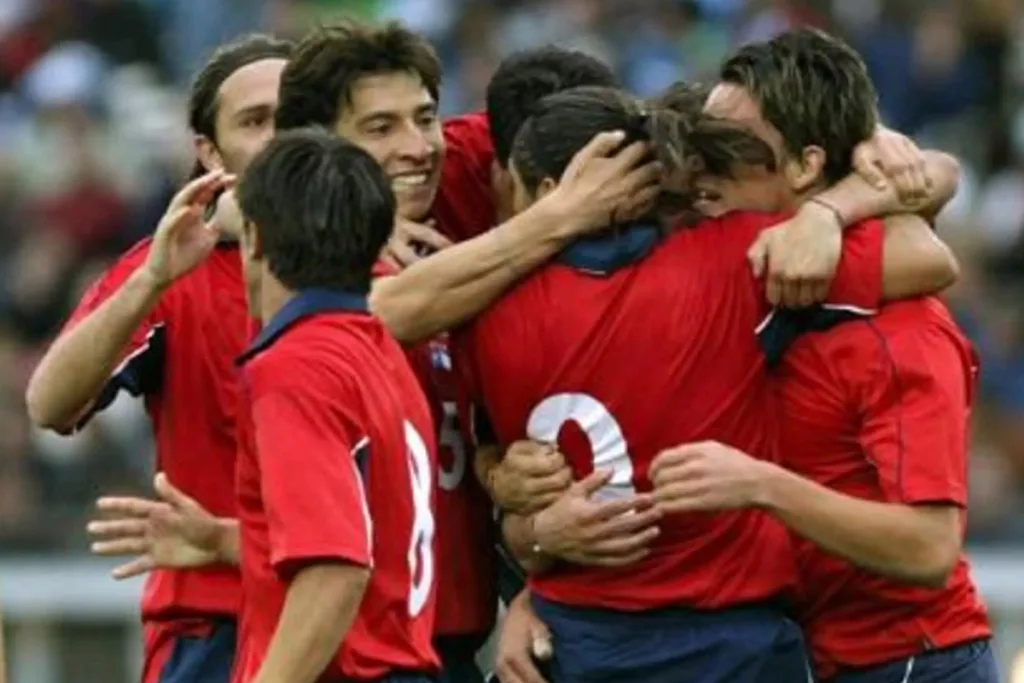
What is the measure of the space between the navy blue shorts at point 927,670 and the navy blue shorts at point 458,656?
87 cm

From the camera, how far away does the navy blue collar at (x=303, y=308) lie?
711cm

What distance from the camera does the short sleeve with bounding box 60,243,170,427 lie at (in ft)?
26.9

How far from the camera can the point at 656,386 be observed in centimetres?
772

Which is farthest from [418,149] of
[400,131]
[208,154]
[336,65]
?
[208,154]

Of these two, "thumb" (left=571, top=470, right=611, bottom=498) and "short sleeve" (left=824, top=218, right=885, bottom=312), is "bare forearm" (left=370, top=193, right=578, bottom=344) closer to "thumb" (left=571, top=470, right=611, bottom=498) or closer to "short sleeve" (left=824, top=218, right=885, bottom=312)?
"thumb" (left=571, top=470, right=611, bottom=498)

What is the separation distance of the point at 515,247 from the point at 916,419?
90 cm

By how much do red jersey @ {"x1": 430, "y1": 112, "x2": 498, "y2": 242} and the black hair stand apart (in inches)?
17.9

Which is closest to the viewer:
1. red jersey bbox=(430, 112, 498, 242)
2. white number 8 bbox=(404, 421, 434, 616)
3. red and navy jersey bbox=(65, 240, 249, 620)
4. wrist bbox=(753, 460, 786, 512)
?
white number 8 bbox=(404, 421, 434, 616)

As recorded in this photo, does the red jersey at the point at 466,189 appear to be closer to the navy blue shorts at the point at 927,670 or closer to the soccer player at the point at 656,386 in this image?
the soccer player at the point at 656,386

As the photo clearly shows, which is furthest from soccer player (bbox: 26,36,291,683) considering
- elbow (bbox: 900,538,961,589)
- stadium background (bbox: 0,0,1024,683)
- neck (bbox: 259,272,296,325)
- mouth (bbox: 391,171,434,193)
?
stadium background (bbox: 0,0,1024,683)

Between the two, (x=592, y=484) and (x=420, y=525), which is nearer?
(x=420, y=525)

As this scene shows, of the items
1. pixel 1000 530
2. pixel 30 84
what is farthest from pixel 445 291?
pixel 30 84

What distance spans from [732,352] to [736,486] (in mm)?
371

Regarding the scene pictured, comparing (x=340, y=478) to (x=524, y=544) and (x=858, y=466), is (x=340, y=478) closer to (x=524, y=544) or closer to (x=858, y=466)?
(x=524, y=544)
